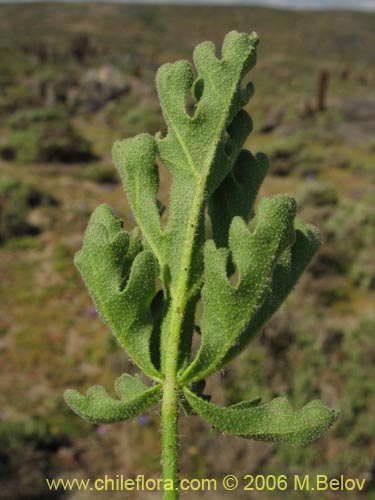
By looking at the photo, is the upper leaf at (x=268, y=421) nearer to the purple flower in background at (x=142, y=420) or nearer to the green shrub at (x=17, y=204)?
the purple flower in background at (x=142, y=420)

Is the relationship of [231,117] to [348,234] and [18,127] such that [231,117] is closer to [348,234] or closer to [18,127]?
[348,234]

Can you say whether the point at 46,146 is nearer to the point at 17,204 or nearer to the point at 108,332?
the point at 17,204

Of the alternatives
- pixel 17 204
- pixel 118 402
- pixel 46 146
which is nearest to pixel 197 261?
pixel 118 402

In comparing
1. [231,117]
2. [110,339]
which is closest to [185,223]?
[231,117]

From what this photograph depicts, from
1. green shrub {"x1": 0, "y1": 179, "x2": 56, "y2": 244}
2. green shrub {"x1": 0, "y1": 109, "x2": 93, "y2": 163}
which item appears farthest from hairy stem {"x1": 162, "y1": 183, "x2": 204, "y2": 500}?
green shrub {"x1": 0, "y1": 109, "x2": 93, "y2": 163}

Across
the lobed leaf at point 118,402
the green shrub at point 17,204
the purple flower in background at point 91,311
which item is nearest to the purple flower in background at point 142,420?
the purple flower in background at point 91,311

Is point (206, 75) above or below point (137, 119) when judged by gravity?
above

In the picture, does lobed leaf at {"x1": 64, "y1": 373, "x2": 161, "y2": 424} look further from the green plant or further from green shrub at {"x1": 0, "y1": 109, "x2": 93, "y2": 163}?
green shrub at {"x1": 0, "y1": 109, "x2": 93, "y2": 163}
